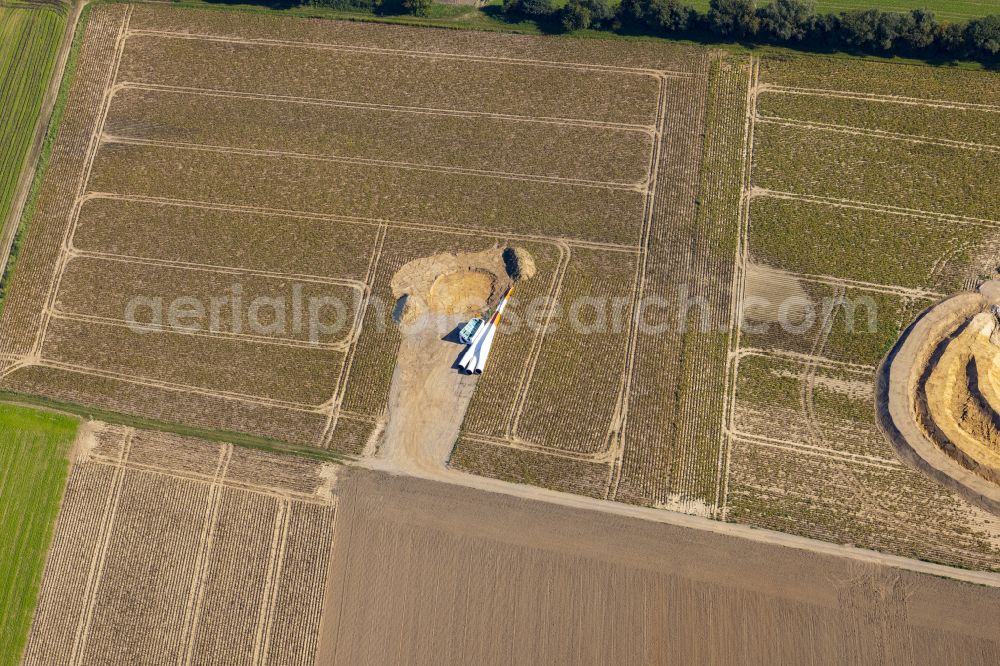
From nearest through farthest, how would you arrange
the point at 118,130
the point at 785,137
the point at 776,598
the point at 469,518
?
1. the point at 776,598
2. the point at 469,518
3. the point at 785,137
4. the point at 118,130

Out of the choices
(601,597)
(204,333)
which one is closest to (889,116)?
(601,597)

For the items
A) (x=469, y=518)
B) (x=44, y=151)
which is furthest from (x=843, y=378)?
(x=44, y=151)

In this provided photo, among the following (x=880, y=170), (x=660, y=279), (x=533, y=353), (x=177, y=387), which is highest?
(x=880, y=170)

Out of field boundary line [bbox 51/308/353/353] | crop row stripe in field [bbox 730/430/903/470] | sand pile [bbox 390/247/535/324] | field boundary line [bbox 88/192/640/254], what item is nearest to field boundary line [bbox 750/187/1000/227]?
field boundary line [bbox 88/192/640/254]

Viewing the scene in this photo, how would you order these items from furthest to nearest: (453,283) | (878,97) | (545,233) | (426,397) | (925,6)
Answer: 1. (925,6)
2. (878,97)
3. (545,233)
4. (453,283)
5. (426,397)

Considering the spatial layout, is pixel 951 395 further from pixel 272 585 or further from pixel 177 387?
pixel 177 387

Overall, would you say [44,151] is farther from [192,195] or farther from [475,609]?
[475,609]

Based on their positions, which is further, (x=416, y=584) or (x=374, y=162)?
(x=374, y=162)
